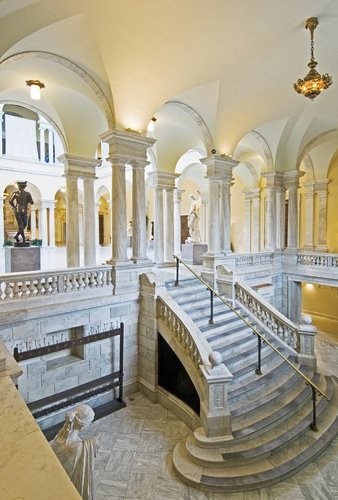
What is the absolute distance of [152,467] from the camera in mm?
4867

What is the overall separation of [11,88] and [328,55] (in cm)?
761

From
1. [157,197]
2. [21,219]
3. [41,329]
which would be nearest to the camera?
[41,329]

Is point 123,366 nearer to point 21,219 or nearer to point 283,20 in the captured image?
point 21,219

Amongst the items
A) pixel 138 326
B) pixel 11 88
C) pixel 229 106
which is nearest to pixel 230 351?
pixel 138 326

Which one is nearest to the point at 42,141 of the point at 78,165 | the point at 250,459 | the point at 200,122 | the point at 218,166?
the point at 78,165

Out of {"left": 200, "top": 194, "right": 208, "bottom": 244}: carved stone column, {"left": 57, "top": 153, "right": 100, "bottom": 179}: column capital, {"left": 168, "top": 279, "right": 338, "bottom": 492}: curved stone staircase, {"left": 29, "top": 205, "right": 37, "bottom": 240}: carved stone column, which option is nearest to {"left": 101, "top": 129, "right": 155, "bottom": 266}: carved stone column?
{"left": 168, "top": 279, "right": 338, "bottom": 492}: curved stone staircase

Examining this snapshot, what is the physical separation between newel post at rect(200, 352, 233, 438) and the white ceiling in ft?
19.1

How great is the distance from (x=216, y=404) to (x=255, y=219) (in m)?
13.9

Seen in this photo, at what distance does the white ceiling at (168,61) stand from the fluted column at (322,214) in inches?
205

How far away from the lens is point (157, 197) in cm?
1223

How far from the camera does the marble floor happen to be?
4.40 metres

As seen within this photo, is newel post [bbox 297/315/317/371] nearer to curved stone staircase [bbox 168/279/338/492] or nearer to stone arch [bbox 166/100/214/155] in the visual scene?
curved stone staircase [bbox 168/279/338/492]

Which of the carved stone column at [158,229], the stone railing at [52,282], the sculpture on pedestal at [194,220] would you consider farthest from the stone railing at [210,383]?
the sculpture on pedestal at [194,220]

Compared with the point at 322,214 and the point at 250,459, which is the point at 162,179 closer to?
the point at 322,214
